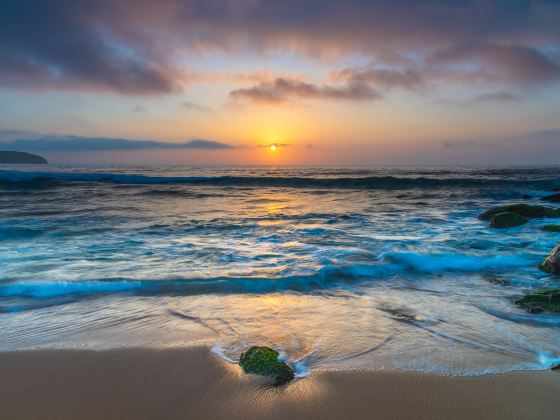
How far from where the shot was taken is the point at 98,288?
4895mm

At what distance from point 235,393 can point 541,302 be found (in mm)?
3597

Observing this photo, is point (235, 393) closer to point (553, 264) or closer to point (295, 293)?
point (295, 293)

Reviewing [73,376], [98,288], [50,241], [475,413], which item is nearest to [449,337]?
[475,413]

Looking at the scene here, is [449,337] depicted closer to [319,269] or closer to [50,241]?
[319,269]

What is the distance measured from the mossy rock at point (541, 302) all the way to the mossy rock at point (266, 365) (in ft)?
9.62

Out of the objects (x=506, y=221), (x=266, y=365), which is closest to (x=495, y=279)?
(x=266, y=365)

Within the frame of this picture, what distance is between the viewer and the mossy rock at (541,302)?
13.5 feet

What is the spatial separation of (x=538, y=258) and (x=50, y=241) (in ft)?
32.0

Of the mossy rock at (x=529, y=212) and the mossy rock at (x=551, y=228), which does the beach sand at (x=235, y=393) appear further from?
the mossy rock at (x=529, y=212)

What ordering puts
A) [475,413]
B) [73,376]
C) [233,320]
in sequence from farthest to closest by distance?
[233,320]
[73,376]
[475,413]

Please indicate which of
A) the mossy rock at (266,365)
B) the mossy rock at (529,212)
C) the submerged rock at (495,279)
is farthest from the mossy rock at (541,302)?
the mossy rock at (529,212)

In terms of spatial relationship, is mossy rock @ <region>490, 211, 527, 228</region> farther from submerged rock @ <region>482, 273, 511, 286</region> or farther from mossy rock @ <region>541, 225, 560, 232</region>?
submerged rock @ <region>482, 273, 511, 286</region>

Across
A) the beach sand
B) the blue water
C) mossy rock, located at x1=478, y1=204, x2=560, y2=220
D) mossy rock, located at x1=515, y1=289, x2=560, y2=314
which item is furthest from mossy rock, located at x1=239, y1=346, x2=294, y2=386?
mossy rock, located at x1=478, y1=204, x2=560, y2=220

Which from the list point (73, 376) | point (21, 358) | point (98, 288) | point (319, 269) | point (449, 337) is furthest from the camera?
point (319, 269)
